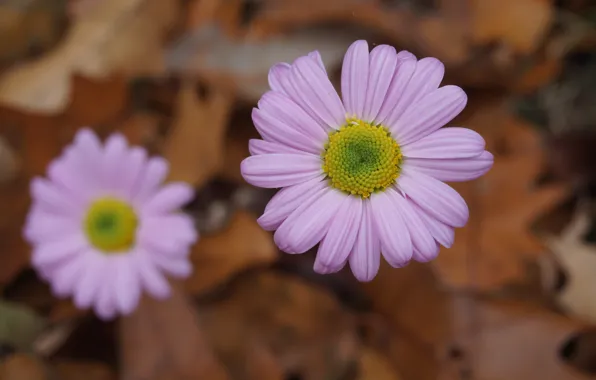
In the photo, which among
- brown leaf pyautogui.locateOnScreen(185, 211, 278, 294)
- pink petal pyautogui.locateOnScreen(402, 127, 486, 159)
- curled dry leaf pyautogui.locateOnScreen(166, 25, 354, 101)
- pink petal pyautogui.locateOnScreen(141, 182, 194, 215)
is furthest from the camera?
curled dry leaf pyautogui.locateOnScreen(166, 25, 354, 101)

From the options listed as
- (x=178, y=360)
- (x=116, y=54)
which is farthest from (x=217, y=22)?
(x=178, y=360)

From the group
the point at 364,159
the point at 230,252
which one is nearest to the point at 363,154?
the point at 364,159

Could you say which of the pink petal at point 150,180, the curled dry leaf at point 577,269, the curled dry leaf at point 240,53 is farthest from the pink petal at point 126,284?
the curled dry leaf at point 577,269

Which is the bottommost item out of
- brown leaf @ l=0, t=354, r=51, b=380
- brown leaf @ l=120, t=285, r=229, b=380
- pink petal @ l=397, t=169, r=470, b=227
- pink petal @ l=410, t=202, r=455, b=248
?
brown leaf @ l=0, t=354, r=51, b=380

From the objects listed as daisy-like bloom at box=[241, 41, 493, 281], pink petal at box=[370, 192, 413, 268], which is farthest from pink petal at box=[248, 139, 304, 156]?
pink petal at box=[370, 192, 413, 268]

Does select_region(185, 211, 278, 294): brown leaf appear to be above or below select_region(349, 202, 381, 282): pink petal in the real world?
below

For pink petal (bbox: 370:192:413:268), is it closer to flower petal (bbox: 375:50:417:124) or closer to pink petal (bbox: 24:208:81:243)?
flower petal (bbox: 375:50:417:124)

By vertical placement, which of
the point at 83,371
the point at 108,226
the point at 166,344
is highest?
the point at 108,226

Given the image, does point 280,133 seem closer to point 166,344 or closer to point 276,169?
point 276,169
